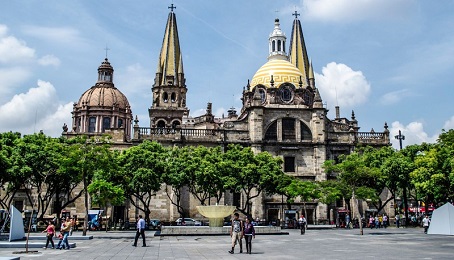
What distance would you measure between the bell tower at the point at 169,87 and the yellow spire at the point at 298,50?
55.6 ft

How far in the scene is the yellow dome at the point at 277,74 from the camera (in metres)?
59.3

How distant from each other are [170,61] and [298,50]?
1955 cm

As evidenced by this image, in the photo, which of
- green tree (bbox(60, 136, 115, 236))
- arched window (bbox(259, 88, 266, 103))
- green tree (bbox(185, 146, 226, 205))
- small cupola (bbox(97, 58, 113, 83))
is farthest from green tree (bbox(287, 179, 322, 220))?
small cupola (bbox(97, 58, 113, 83))

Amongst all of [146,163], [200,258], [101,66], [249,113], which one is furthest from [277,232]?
[101,66]

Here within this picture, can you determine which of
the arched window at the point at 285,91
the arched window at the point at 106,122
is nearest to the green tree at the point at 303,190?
the arched window at the point at 285,91

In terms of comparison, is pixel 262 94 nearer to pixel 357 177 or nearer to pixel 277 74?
pixel 277 74

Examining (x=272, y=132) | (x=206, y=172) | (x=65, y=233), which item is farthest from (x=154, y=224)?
(x=65, y=233)

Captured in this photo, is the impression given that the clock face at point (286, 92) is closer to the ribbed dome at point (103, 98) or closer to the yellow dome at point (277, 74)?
the yellow dome at point (277, 74)

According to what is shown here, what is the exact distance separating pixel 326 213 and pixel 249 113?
14.3 metres

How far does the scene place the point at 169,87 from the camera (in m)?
61.8

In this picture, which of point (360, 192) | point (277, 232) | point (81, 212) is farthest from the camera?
point (81, 212)

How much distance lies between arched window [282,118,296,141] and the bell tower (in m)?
14.9

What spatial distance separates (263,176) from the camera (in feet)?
141

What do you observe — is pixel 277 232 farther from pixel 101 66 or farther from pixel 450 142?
pixel 101 66
